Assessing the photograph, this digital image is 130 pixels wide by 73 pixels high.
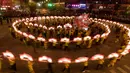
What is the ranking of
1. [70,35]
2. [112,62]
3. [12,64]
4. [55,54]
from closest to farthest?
1. [12,64]
2. [112,62]
3. [55,54]
4. [70,35]

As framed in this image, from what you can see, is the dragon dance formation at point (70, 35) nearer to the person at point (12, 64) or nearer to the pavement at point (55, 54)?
the person at point (12, 64)

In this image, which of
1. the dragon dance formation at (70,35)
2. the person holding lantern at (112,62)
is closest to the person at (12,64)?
the dragon dance formation at (70,35)

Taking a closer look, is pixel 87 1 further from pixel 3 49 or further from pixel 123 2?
pixel 3 49

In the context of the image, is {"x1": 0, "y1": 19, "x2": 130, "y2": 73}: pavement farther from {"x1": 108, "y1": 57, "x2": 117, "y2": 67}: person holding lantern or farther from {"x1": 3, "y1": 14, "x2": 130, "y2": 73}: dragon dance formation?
{"x1": 3, "y1": 14, "x2": 130, "y2": 73}: dragon dance formation

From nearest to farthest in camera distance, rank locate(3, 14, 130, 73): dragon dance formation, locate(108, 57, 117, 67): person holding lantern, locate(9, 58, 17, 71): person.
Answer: locate(9, 58, 17, 71): person → locate(108, 57, 117, 67): person holding lantern → locate(3, 14, 130, 73): dragon dance formation

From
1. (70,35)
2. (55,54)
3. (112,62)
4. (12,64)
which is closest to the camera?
(12,64)

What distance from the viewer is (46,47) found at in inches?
1239

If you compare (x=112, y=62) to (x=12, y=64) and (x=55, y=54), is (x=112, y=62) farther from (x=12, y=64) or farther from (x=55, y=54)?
(x=12, y=64)

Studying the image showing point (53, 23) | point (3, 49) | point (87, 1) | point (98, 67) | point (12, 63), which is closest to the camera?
point (12, 63)

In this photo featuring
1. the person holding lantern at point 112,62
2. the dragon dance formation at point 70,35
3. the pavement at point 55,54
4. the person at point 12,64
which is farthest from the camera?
the dragon dance formation at point 70,35

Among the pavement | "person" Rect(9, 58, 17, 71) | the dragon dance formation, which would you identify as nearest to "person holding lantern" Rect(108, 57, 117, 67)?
the dragon dance formation

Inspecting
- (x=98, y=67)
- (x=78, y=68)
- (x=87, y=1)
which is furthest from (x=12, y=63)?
(x=87, y=1)

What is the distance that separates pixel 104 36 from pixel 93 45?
2113mm

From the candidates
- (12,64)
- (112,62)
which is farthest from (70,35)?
(12,64)
